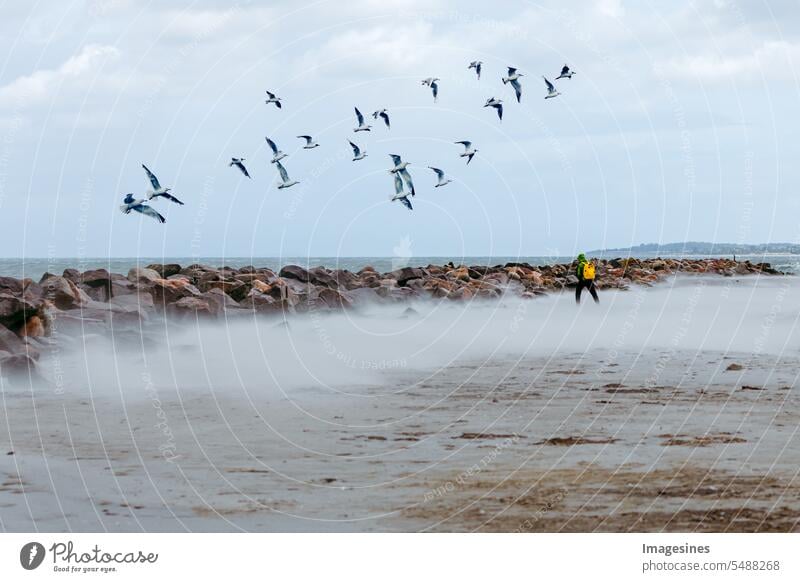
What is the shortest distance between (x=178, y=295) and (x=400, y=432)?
13049 millimetres

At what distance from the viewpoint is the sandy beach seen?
9.77 m

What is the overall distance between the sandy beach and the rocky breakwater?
0.73 metres

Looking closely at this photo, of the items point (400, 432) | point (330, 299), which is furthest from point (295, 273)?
point (400, 432)

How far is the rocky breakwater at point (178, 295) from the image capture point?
757 inches

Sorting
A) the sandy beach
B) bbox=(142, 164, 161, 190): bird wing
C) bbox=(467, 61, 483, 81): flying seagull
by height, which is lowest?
the sandy beach

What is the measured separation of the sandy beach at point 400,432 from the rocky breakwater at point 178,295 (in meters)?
0.73

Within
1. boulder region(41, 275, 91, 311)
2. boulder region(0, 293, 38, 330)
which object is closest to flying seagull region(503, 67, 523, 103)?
boulder region(41, 275, 91, 311)

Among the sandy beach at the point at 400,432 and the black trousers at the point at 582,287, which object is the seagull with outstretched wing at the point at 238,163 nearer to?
the sandy beach at the point at 400,432

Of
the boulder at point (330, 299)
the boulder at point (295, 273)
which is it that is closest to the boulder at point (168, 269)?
the boulder at point (295, 273)

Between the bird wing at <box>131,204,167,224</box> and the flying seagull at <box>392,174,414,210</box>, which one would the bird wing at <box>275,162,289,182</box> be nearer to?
the flying seagull at <box>392,174,414,210</box>

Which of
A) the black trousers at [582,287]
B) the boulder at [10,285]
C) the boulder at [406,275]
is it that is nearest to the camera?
the boulder at [10,285]

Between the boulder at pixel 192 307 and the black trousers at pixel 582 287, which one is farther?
the black trousers at pixel 582 287

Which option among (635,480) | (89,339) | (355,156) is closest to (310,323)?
(355,156)

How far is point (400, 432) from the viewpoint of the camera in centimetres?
1302
